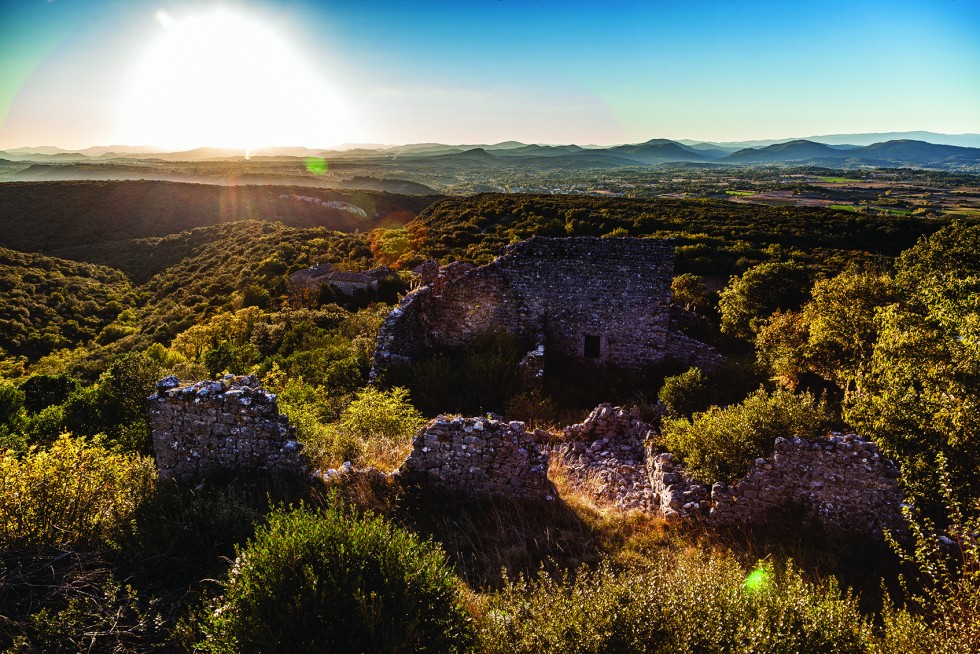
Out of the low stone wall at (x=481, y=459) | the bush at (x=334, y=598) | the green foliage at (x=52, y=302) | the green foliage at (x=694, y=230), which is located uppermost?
the green foliage at (x=694, y=230)

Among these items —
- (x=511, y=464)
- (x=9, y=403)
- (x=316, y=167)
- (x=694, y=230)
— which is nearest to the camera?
(x=511, y=464)

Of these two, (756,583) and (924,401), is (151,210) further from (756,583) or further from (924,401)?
(924,401)

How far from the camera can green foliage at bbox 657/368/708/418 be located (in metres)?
10.1

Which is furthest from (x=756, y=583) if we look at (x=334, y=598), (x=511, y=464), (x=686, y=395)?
(x=686, y=395)

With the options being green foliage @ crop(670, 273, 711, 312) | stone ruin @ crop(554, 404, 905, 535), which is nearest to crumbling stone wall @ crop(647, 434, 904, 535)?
stone ruin @ crop(554, 404, 905, 535)

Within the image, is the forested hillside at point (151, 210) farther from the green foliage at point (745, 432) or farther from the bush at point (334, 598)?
the bush at point (334, 598)

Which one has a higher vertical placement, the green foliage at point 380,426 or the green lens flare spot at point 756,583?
the green lens flare spot at point 756,583

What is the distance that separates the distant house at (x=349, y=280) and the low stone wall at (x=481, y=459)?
21.0 metres

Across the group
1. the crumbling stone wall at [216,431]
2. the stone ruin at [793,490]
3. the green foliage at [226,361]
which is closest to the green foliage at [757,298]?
the stone ruin at [793,490]

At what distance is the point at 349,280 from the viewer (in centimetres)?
2777

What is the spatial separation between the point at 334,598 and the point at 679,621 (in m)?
2.65

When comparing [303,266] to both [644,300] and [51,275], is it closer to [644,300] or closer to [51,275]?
[51,275]

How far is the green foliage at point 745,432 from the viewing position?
6855 mm

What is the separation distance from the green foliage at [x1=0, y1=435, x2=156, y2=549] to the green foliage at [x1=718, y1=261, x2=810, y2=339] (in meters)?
16.0
